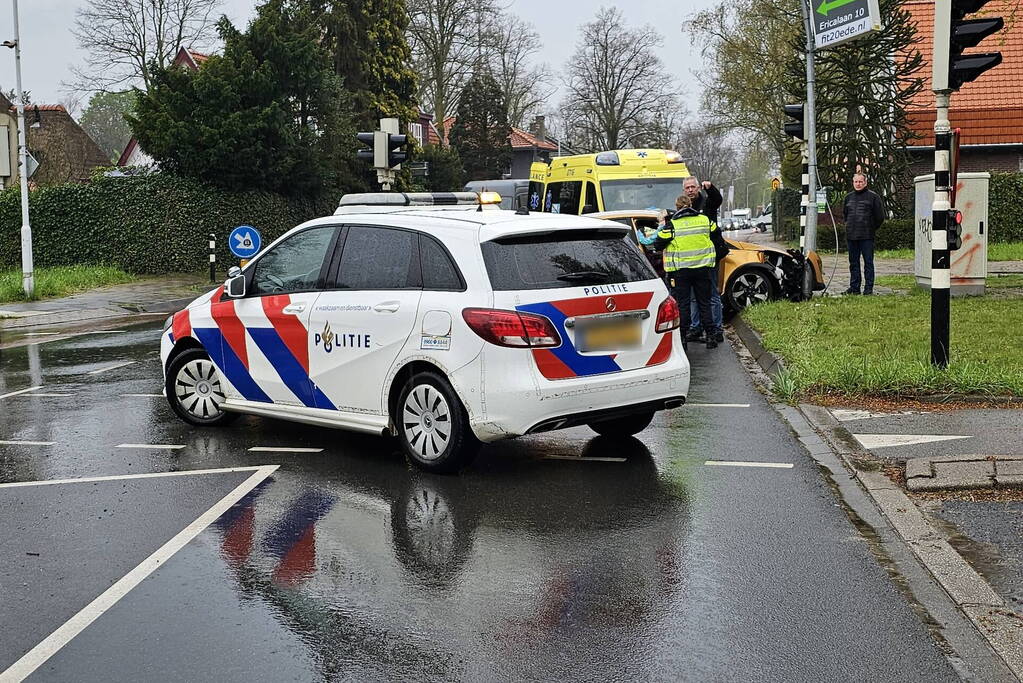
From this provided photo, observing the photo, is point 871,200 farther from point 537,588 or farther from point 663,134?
point 663,134

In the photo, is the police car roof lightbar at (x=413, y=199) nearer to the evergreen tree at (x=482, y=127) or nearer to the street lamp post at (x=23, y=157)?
the street lamp post at (x=23, y=157)

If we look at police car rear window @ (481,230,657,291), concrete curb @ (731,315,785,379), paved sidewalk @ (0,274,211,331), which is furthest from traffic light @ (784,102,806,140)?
police car rear window @ (481,230,657,291)

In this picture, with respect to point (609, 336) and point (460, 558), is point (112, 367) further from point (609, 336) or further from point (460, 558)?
point (460, 558)

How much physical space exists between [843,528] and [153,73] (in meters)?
29.0

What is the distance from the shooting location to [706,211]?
16266 mm

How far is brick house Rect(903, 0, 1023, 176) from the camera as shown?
34.9m

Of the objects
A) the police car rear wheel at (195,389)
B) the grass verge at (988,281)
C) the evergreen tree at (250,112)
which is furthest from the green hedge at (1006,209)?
the police car rear wheel at (195,389)

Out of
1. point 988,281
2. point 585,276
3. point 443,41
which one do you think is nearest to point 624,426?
point 585,276

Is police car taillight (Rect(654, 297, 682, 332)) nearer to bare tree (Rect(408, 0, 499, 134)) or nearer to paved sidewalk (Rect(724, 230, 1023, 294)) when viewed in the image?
paved sidewalk (Rect(724, 230, 1023, 294))

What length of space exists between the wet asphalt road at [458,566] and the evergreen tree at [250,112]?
23.1m

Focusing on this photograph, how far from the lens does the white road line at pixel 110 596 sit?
4.37m

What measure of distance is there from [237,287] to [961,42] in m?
6.01

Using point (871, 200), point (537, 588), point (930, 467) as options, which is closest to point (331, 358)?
point (537, 588)

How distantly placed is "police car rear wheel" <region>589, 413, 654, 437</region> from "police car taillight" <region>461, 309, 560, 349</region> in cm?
156
